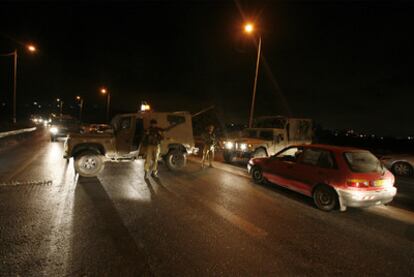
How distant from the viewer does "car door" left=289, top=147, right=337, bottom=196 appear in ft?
20.0

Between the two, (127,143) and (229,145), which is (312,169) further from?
(229,145)

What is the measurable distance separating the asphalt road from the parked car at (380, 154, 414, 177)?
21.2 ft

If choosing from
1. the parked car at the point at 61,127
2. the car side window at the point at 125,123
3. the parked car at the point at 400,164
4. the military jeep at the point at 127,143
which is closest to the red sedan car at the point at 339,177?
the military jeep at the point at 127,143

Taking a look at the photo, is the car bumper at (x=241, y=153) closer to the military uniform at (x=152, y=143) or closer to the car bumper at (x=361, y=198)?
the military uniform at (x=152, y=143)

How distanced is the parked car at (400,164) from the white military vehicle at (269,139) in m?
3.94

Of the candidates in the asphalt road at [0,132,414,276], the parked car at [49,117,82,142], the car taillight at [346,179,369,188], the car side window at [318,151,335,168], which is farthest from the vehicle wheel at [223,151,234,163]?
the parked car at [49,117,82,142]

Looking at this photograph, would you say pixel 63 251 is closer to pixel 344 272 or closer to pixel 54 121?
pixel 344 272

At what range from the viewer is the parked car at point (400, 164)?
11.3 metres

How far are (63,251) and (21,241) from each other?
83 centimetres

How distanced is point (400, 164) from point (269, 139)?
18.9ft

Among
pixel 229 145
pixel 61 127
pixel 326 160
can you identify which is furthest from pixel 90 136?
pixel 61 127

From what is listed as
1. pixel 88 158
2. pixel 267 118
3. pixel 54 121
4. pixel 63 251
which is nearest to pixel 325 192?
pixel 63 251

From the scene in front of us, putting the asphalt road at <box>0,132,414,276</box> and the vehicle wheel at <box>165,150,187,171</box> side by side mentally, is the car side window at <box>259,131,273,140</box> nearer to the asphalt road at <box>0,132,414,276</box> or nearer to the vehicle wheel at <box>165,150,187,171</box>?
the vehicle wheel at <box>165,150,187,171</box>

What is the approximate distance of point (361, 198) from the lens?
5566mm
